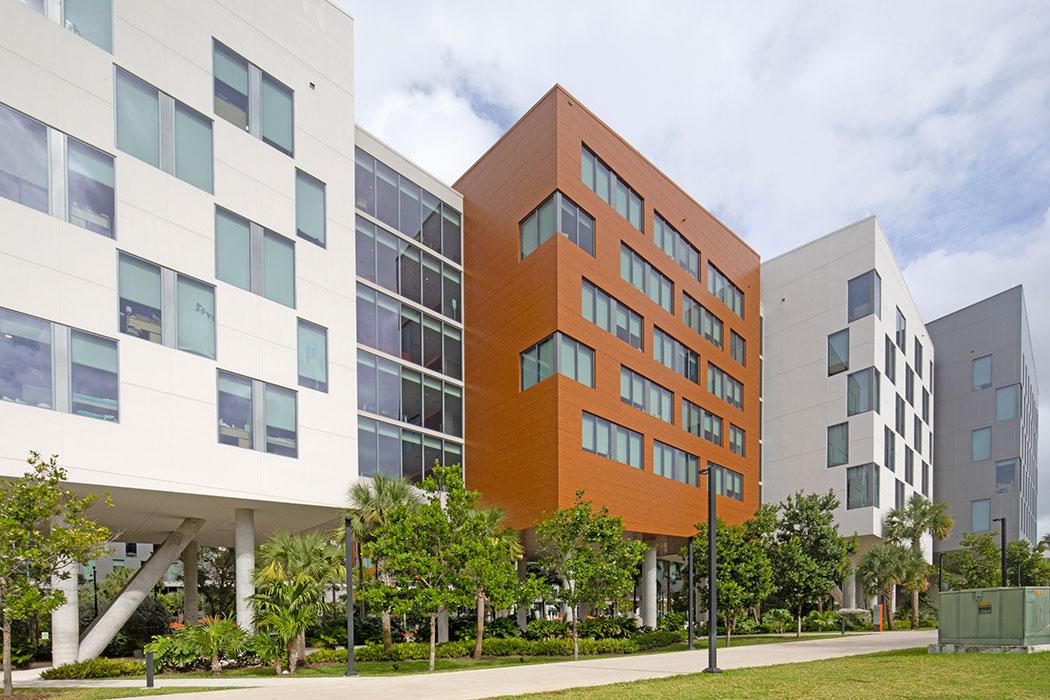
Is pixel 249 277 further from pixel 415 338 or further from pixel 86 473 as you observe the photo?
pixel 415 338

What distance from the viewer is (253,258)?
28.1 m

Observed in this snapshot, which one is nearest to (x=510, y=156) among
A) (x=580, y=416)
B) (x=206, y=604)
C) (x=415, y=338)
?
(x=415, y=338)

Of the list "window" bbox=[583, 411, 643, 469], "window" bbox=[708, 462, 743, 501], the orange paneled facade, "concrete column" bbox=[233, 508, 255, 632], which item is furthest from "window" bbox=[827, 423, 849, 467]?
"concrete column" bbox=[233, 508, 255, 632]

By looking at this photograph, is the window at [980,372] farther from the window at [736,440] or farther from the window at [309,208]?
the window at [309,208]

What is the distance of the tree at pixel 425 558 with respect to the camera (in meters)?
24.4

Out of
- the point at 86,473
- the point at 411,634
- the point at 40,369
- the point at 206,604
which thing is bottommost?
the point at 206,604

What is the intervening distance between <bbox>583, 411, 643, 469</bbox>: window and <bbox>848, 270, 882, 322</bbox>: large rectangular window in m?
21.7

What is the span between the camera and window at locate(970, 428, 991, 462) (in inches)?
2886

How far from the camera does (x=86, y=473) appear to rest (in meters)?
22.4

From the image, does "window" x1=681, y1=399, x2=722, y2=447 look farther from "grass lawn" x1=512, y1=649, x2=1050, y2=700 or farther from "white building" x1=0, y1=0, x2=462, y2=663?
"grass lawn" x1=512, y1=649, x2=1050, y2=700

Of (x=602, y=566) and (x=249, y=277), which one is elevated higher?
(x=249, y=277)

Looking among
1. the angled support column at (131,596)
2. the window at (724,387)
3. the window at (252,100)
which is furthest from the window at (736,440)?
the window at (252,100)

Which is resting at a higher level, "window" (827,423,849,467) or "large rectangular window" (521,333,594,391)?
"large rectangular window" (521,333,594,391)

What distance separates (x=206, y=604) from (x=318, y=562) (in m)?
40.1
